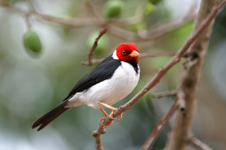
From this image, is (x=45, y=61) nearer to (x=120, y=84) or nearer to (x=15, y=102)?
(x=15, y=102)

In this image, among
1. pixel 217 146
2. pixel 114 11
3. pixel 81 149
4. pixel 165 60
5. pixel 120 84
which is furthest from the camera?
pixel 81 149

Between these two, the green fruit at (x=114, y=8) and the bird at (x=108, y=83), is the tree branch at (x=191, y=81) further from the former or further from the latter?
the green fruit at (x=114, y=8)

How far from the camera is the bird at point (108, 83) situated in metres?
2.84

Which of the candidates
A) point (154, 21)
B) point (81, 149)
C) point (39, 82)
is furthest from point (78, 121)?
point (154, 21)

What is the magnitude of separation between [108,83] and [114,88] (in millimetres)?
86

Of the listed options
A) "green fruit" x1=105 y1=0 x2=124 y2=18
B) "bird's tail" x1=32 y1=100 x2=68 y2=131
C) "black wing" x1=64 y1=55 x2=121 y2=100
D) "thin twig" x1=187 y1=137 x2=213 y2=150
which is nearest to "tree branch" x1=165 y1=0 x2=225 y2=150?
"thin twig" x1=187 y1=137 x2=213 y2=150

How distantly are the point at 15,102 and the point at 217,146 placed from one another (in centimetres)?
384

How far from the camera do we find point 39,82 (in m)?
5.86

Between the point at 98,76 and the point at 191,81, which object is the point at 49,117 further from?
the point at 191,81

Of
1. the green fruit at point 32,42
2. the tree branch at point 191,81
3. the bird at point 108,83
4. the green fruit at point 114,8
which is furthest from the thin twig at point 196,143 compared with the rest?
the green fruit at point 32,42

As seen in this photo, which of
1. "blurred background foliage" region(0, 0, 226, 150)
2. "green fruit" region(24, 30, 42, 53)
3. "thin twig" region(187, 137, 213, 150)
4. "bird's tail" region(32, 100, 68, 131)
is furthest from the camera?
"blurred background foliage" region(0, 0, 226, 150)

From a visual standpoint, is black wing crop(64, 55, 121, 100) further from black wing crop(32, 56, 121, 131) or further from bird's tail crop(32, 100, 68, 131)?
bird's tail crop(32, 100, 68, 131)

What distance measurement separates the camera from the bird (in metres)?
2.84

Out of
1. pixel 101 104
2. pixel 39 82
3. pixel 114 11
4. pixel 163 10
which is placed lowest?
pixel 101 104
